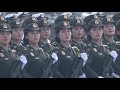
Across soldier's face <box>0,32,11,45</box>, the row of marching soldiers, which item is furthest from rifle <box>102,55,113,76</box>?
soldier's face <box>0,32,11,45</box>

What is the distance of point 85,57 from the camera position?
4.21 meters

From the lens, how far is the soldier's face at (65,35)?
4.20 meters

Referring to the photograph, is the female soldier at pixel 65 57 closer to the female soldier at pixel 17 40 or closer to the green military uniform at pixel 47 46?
the green military uniform at pixel 47 46

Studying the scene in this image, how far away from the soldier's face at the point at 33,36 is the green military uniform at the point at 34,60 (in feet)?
0.15

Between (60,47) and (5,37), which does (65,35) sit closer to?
(60,47)

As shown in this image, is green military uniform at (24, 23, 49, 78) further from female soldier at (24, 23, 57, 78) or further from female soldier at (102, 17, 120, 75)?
female soldier at (102, 17, 120, 75)

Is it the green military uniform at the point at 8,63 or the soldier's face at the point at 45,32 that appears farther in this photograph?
the soldier's face at the point at 45,32

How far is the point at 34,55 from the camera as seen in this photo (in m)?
4.16

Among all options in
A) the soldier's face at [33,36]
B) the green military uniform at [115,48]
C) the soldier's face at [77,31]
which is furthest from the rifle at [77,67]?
the soldier's face at [33,36]

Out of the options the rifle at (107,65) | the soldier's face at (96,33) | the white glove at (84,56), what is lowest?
the rifle at (107,65)
